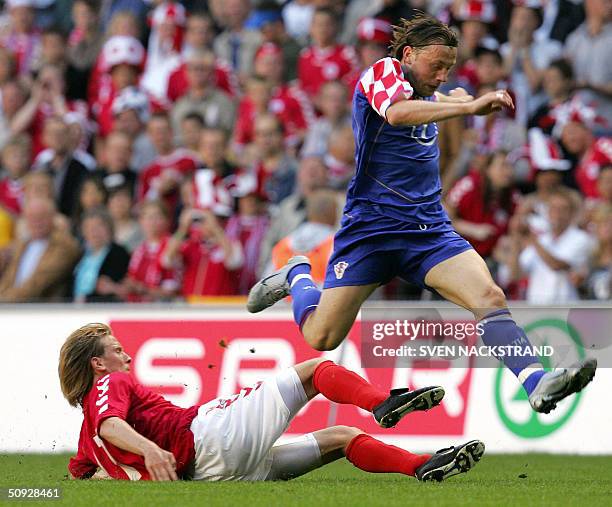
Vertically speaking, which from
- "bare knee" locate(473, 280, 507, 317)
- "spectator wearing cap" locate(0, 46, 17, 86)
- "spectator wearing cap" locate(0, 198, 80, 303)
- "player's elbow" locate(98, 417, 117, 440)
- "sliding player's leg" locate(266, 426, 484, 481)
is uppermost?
"bare knee" locate(473, 280, 507, 317)

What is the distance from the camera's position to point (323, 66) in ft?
43.8

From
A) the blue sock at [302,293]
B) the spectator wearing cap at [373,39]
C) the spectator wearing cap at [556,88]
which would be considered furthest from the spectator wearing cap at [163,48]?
the blue sock at [302,293]

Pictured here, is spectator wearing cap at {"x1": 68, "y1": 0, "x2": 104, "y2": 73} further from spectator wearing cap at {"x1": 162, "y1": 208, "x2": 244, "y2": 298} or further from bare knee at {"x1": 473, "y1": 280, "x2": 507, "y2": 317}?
A: bare knee at {"x1": 473, "y1": 280, "x2": 507, "y2": 317}

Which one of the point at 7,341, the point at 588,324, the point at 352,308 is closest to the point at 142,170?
the point at 7,341

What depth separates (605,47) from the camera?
12.2 meters

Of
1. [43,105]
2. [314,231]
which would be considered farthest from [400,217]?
[43,105]

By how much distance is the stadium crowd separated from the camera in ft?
37.9

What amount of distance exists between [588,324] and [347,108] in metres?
4.16

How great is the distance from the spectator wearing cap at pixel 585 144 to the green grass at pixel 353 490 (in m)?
4.18

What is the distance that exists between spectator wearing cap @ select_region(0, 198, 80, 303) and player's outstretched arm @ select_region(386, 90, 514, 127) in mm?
6931

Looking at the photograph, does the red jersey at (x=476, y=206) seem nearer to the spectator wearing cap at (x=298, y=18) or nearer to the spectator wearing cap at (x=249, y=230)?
the spectator wearing cap at (x=249, y=230)

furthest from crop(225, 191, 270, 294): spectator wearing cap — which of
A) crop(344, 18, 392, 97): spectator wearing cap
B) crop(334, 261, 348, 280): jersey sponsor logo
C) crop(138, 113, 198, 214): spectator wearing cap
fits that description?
crop(334, 261, 348, 280): jersey sponsor logo

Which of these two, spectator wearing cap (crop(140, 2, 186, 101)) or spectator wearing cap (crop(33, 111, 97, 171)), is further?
spectator wearing cap (crop(140, 2, 186, 101))

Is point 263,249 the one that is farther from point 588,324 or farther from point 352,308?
point 352,308
